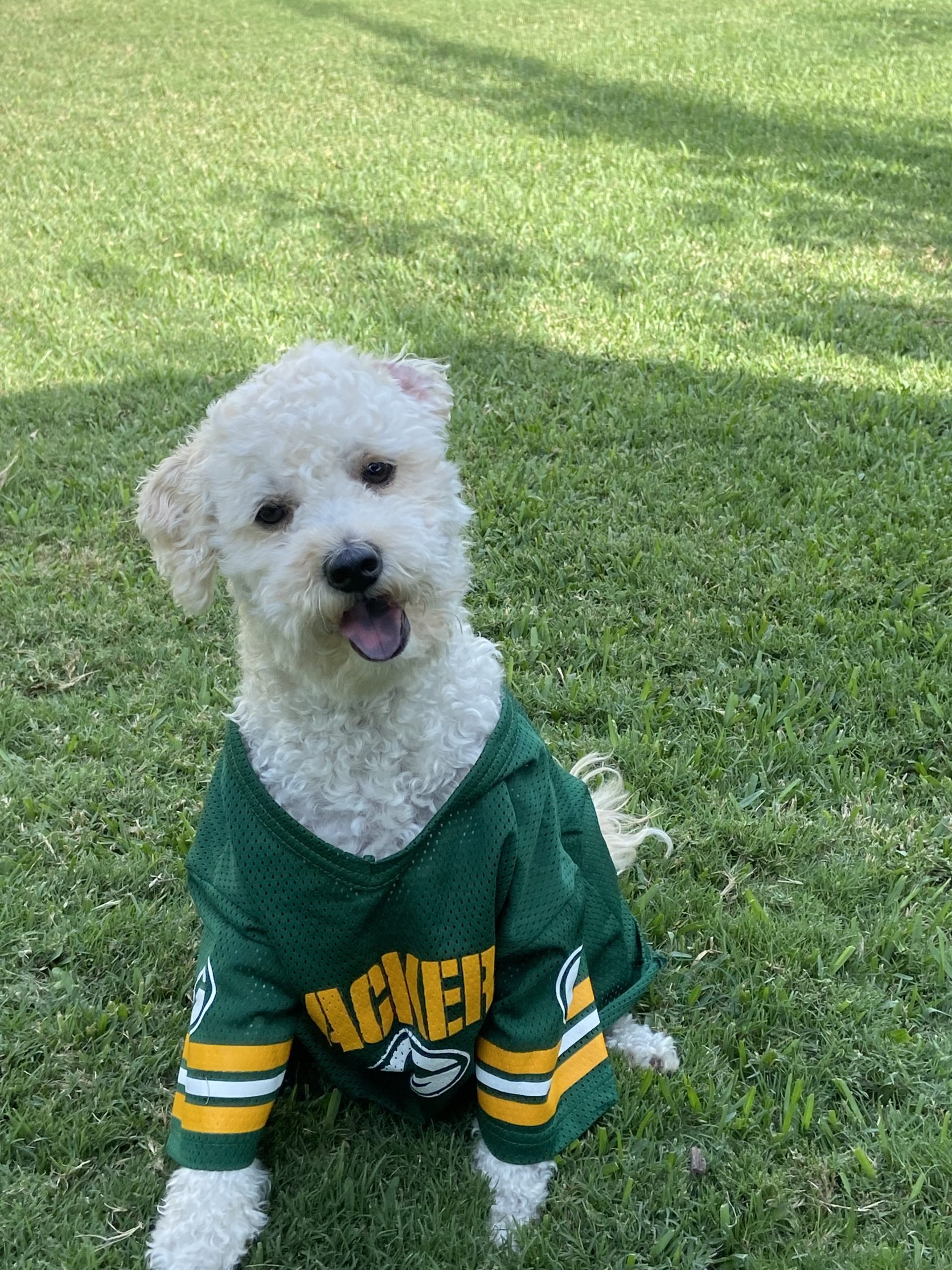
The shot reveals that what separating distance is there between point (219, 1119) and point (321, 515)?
46.8 inches

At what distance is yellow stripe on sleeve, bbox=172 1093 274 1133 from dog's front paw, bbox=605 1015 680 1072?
0.89 meters

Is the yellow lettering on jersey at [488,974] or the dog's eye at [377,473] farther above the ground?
the dog's eye at [377,473]

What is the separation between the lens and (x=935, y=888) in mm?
3047

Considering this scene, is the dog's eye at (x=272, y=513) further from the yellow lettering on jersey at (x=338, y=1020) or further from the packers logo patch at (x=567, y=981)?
the packers logo patch at (x=567, y=981)

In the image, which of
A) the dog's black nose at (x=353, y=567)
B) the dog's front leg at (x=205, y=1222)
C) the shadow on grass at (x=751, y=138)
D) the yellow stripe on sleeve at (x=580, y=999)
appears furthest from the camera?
→ the shadow on grass at (x=751, y=138)

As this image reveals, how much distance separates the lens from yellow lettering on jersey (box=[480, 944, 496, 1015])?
2236mm

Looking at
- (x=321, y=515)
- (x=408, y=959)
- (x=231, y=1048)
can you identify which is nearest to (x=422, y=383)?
(x=321, y=515)

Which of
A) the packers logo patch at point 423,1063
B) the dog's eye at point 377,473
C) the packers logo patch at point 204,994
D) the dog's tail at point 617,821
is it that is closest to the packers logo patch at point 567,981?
the packers logo patch at point 423,1063

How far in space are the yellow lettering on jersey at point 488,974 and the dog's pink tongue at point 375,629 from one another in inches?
24.2

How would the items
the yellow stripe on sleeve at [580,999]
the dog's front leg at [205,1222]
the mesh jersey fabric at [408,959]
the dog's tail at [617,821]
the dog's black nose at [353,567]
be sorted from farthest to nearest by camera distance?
the dog's tail at [617,821] → the yellow stripe on sleeve at [580,999] → the dog's front leg at [205,1222] → the mesh jersey fabric at [408,959] → the dog's black nose at [353,567]

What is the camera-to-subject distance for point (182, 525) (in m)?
2.38

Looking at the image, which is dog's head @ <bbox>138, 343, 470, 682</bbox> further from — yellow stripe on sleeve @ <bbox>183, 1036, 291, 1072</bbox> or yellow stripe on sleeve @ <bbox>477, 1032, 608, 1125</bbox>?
yellow stripe on sleeve @ <bbox>477, 1032, 608, 1125</bbox>

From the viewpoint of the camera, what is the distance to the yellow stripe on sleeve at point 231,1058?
87.6 inches

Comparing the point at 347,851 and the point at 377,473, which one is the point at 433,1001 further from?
the point at 377,473
